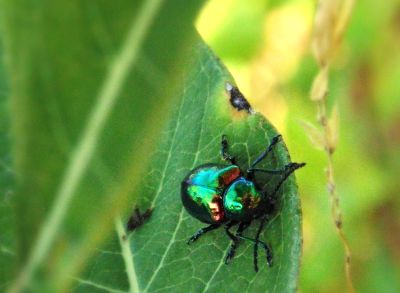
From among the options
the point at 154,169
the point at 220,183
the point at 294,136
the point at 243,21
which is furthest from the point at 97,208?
the point at 243,21

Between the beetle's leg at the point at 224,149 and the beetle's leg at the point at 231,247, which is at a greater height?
the beetle's leg at the point at 224,149

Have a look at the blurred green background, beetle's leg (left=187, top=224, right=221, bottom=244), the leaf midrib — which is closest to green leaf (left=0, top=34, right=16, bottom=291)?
the leaf midrib

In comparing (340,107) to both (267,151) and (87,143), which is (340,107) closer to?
(267,151)

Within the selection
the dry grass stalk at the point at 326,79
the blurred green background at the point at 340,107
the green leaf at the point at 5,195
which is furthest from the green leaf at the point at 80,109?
the blurred green background at the point at 340,107

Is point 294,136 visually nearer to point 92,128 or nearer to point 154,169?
point 154,169

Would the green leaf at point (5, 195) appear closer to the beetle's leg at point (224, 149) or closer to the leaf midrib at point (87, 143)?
the leaf midrib at point (87, 143)

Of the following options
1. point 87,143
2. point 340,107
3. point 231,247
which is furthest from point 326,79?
point 340,107

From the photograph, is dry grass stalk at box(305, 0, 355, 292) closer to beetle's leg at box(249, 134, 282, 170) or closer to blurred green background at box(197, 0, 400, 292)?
beetle's leg at box(249, 134, 282, 170)

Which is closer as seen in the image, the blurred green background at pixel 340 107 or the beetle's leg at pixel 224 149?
the beetle's leg at pixel 224 149
